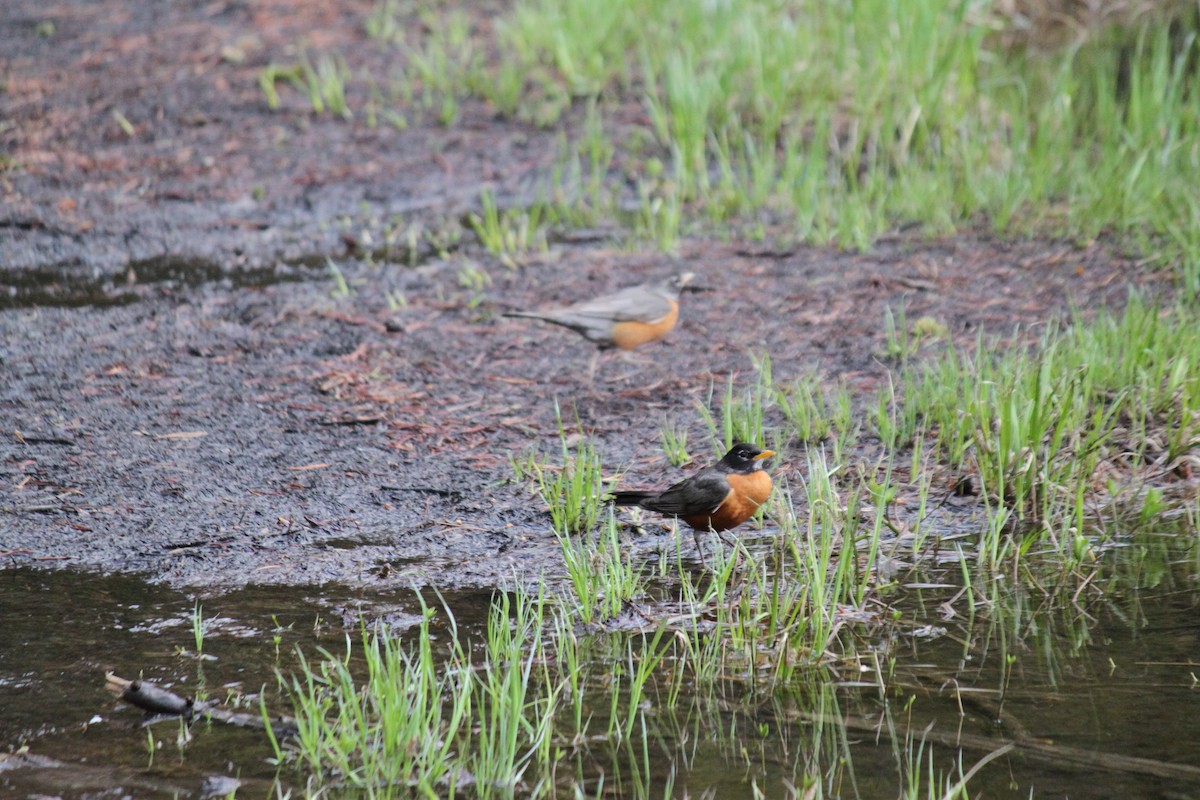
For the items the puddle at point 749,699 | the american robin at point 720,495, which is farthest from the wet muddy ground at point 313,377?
the american robin at point 720,495

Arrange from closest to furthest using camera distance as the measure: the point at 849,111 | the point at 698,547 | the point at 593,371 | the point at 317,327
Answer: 1. the point at 698,547
2. the point at 593,371
3. the point at 317,327
4. the point at 849,111

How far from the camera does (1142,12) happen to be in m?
9.27

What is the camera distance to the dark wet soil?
14.3 ft

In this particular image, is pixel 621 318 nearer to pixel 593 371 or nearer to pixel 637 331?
pixel 637 331

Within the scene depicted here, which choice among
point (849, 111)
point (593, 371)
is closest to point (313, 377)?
point (593, 371)

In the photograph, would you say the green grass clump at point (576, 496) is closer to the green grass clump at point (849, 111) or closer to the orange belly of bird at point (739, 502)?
the orange belly of bird at point (739, 502)

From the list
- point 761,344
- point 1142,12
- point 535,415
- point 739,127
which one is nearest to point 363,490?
point 535,415

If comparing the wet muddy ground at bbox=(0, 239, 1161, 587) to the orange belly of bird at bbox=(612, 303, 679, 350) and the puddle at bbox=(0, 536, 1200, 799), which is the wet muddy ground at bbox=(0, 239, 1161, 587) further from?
the puddle at bbox=(0, 536, 1200, 799)

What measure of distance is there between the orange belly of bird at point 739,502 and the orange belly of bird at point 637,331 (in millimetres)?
1726

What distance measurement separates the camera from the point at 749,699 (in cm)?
319

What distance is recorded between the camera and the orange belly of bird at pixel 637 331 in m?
5.66

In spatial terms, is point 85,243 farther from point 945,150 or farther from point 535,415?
point 945,150

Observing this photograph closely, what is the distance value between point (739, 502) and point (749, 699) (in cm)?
94

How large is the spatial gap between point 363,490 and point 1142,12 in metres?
7.71
